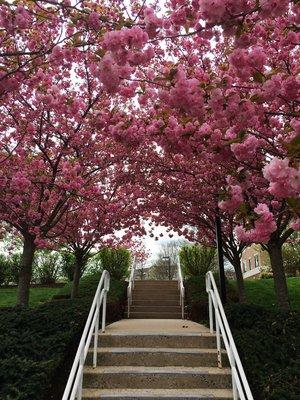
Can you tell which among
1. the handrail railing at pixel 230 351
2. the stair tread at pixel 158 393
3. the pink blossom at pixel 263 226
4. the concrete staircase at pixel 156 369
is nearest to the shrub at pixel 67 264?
the concrete staircase at pixel 156 369

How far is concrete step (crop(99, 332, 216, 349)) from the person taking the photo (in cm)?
609

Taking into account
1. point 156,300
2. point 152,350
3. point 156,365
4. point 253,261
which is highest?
point 253,261

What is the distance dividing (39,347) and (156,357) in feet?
5.04

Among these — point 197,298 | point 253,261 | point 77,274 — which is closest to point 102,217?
point 77,274

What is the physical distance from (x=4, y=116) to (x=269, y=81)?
6.55 m

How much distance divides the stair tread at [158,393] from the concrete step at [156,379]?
0.10 metres

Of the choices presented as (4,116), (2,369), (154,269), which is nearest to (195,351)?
(2,369)

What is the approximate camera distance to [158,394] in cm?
479

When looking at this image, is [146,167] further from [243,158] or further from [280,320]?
[243,158]

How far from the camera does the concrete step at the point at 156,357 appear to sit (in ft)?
18.3

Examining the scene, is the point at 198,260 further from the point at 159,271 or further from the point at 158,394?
the point at 159,271

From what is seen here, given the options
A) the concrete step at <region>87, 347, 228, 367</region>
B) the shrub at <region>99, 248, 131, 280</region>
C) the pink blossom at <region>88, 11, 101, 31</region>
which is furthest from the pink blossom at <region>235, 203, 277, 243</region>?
the shrub at <region>99, 248, 131, 280</region>

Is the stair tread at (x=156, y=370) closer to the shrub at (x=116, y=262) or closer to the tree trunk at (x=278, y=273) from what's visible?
the tree trunk at (x=278, y=273)

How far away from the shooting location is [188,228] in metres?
14.6
